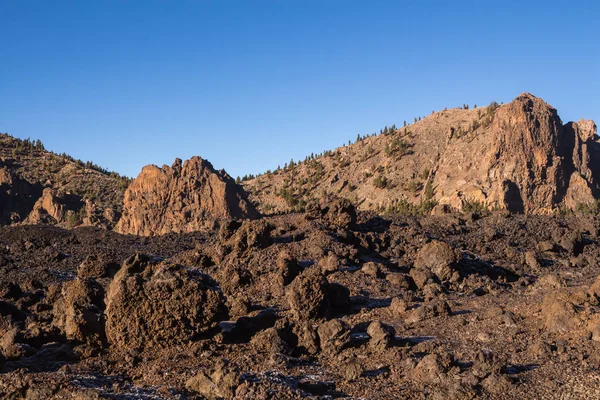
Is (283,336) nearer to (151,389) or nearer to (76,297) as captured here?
(151,389)

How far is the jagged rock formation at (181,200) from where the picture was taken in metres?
41.9

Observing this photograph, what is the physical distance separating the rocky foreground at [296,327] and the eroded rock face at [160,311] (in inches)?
Result: 1.1

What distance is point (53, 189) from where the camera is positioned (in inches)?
2400

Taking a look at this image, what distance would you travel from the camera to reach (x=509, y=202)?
174 feet

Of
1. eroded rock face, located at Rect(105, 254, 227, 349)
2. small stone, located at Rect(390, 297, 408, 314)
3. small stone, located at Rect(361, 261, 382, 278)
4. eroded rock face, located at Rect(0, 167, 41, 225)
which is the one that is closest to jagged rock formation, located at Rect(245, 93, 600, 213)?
eroded rock face, located at Rect(0, 167, 41, 225)

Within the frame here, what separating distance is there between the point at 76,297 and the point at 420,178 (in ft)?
183

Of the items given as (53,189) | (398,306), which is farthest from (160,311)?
(53,189)

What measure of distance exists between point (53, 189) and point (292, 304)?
51.1 meters

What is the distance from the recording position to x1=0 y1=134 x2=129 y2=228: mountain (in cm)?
5491

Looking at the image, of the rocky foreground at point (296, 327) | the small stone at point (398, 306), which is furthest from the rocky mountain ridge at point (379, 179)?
the small stone at point (398, 306)

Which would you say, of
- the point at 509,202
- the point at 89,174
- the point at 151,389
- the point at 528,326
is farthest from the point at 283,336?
the point at 89,174

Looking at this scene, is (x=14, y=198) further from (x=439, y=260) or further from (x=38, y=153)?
(x=439, y=260)

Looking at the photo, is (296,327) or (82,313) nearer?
(82,313)

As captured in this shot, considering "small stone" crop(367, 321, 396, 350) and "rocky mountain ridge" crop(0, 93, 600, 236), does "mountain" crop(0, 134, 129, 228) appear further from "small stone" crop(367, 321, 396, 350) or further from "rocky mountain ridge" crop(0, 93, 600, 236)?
"small stone" crop(367, 321, 396, 350)
